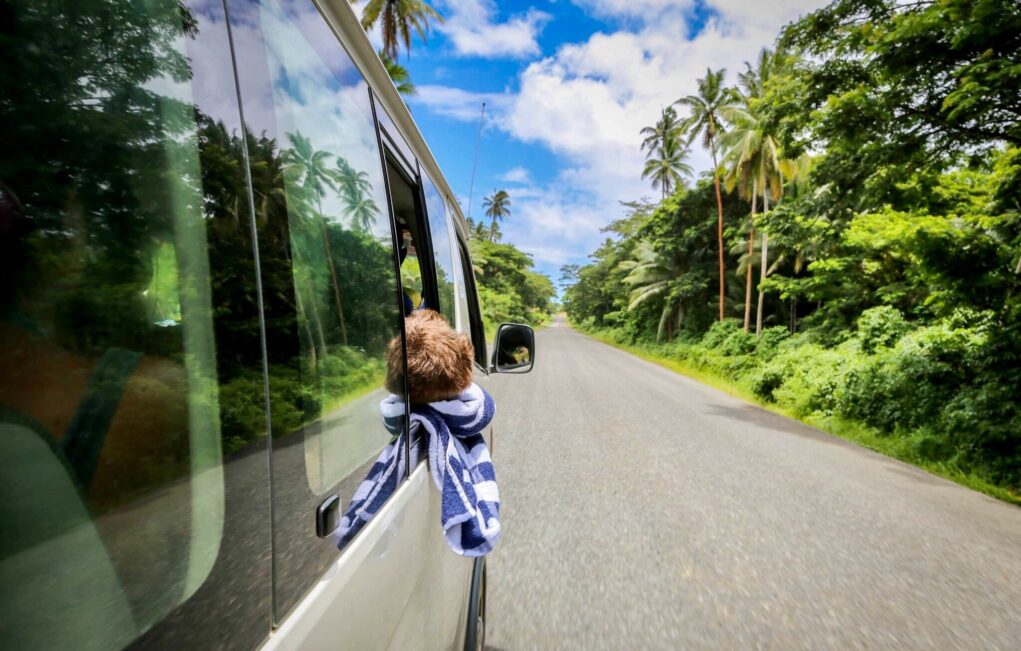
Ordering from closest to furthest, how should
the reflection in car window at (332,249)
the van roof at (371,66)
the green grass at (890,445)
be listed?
the reflection in car window at (332,249)
the van roof at (371,66)
the green grass at (890,445)

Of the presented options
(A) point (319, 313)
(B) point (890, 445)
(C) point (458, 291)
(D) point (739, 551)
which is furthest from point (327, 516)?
(B) point (890, 445)

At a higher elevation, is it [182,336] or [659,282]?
[659,282]

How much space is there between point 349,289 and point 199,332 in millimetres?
475

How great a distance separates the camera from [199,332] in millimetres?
608

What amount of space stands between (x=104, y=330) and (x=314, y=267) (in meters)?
0.46

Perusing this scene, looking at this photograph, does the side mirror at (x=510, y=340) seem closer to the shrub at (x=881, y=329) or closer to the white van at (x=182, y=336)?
the white van at (x=182, y=336)

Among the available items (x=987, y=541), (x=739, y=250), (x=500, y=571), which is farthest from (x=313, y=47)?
(x=739, y=250)

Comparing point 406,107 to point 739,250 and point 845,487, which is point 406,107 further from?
point 739,250

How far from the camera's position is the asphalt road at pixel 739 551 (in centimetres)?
246

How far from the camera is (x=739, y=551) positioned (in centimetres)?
326

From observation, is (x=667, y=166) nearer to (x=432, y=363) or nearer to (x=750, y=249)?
(x=750, y=249)

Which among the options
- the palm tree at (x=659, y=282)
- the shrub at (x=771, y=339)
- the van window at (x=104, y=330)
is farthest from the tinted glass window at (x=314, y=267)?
the palm tree at (x=659, y=282)

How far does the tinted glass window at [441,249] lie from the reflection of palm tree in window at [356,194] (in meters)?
0.83

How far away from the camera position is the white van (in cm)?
42
